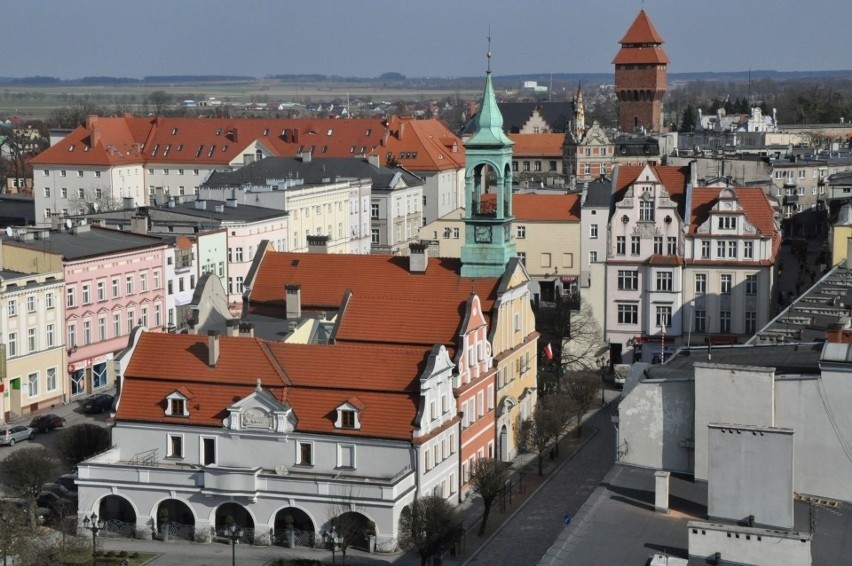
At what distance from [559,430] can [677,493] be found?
80.2ft

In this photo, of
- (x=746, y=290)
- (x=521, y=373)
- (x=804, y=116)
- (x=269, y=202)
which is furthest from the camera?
(x=804, y=116)

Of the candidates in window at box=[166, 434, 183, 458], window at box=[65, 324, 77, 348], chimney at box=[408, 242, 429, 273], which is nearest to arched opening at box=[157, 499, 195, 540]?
window at box=[166, 434, 183, 458]

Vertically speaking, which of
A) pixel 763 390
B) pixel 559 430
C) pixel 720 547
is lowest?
pixel 559 430

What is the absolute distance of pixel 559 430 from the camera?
5578cm

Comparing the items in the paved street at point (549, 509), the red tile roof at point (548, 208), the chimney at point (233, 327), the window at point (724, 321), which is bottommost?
the paved street at point (549, 509)

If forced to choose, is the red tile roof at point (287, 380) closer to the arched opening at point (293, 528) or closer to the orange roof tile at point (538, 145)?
the arched opening at point (293, 528)

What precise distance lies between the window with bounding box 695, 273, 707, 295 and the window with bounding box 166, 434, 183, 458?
Result: 3259 cm

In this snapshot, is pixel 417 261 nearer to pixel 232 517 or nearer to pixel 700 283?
pixel 232 517

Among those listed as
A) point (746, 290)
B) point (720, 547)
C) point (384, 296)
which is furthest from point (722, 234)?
point (720, 547)

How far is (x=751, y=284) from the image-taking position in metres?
71.3

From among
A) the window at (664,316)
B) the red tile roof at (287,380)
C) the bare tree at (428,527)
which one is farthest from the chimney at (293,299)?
the window at (664,316)

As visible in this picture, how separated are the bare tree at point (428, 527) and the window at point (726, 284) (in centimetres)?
3146

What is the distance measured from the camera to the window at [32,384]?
208ft

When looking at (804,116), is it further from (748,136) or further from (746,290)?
(746,290)
